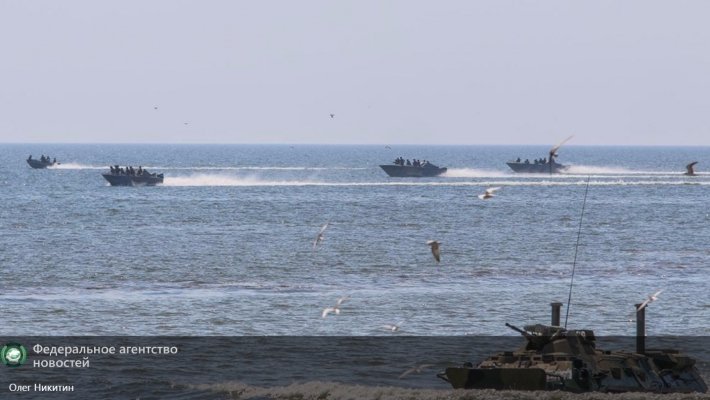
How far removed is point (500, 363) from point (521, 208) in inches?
3680

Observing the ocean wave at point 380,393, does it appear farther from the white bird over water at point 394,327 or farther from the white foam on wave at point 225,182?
the white foam on wave at point 225,182

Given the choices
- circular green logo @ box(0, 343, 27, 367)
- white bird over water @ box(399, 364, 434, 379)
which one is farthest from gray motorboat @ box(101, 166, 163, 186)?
white bird over water @ box(399, 364, 434, 379)

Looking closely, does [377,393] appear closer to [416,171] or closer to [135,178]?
[135,178]

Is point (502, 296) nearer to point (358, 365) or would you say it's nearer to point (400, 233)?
point (358, 365)

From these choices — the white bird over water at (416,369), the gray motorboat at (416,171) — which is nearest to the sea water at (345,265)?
the white bird over water at (416,369)

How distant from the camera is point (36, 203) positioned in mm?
129875

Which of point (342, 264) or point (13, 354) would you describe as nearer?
point (13, 354)

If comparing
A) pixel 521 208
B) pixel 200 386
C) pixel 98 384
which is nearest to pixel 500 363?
pixel 200 386

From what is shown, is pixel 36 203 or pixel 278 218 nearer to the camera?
pixel 278 218

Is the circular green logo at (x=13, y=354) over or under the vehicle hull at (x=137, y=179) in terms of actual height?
over

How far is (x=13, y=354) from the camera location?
126 feet

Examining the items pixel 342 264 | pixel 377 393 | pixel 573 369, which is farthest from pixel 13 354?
pixel 342 264

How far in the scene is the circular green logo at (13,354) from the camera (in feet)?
123

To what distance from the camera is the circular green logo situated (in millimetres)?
37531
